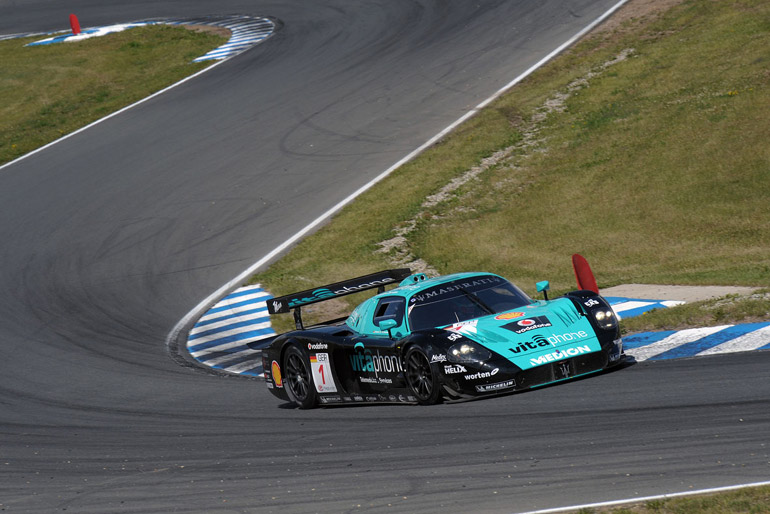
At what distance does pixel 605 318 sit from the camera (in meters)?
10.2

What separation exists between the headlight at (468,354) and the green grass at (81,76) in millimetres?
22899

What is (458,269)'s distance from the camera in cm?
1811

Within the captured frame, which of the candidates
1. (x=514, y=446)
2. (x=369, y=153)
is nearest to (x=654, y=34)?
(x=369, y=153)

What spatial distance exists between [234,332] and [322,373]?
17.8 feet

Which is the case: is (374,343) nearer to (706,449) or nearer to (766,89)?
(706,449)

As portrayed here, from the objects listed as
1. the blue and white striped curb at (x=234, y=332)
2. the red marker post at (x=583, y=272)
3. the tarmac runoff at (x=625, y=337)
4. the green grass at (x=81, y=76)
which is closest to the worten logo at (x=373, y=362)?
the tarmac runoff at (x=625, y=337)

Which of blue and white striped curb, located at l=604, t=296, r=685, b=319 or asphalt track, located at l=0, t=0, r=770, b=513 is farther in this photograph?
blue and white striped curb, located at l=604, t=296, r=685, b=319

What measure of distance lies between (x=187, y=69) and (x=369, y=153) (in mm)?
12455

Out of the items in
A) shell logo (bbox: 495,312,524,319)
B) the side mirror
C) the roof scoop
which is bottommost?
the roof scoop

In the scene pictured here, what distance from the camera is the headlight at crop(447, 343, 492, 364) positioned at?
31.5ft


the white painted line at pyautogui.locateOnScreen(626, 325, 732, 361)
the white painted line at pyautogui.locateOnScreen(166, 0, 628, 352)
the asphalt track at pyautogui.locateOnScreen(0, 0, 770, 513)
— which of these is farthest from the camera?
the white painted line at pyautogui.locateOnScreen(166, 0, 628, 352)

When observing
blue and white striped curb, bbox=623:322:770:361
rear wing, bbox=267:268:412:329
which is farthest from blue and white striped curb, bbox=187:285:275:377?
blue and white striped curb, bbox=623:322:770:361

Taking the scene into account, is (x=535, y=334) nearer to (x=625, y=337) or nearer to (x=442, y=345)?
(x=442, y=345)

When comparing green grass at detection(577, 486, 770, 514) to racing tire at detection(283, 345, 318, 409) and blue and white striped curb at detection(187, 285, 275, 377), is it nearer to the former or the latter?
racing tire at detection(283, 345, 318, 409)
